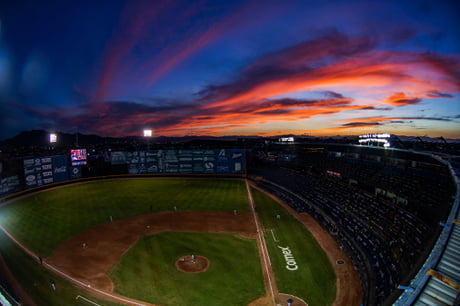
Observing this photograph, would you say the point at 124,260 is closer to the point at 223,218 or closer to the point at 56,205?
the point at 223,218

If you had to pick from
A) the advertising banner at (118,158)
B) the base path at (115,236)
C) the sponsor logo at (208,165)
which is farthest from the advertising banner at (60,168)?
the sponsor logo at (208,165)

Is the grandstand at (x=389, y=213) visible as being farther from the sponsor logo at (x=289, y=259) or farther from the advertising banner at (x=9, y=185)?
the advertising banner at (x=9, y=185)

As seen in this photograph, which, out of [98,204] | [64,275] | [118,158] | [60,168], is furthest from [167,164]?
[64,275]

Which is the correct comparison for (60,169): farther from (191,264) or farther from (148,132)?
(191,264)

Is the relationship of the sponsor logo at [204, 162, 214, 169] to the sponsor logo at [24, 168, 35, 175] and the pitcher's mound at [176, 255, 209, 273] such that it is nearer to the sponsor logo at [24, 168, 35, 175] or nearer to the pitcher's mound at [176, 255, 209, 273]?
the sponsor logo at [24, 168, 35, 175]

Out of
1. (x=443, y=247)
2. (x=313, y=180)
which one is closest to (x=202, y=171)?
(x=313, y=180)

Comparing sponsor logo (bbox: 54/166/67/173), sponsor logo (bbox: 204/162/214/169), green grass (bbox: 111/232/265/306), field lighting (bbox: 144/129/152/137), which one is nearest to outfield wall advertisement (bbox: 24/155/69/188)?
sponsor logo (bbox: 54/166/67/173)
